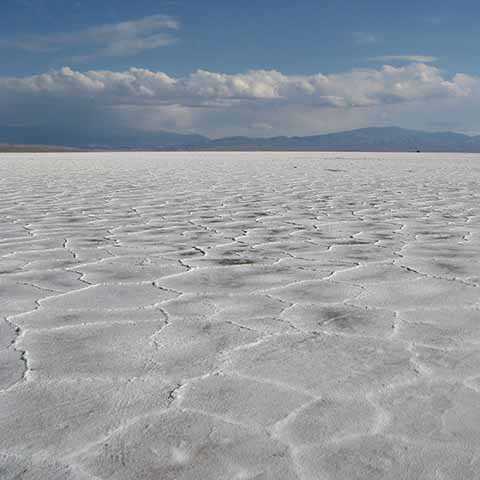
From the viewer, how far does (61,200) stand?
642 cm

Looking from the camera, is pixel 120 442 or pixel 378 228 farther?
pixel 378 228

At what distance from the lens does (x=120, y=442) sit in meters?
1.32

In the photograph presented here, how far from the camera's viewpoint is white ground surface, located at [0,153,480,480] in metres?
1.28

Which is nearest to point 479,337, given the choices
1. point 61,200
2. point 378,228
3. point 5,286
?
point 5,286

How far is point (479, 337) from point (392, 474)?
0.85 m

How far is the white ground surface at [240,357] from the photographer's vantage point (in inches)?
50.4

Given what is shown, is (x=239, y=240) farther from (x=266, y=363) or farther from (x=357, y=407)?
(x=357, y=407)

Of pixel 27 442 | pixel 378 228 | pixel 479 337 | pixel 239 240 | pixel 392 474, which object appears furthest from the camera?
pixel 378 228

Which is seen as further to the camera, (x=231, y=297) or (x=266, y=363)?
(x=231, y=297)

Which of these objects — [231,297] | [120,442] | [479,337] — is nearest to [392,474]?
[120,442]

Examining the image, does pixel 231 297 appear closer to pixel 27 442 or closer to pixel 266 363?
pixel 266 363

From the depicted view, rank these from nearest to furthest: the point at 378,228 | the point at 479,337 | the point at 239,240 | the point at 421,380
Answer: the point at 421,380 → the point at 479,337 → the point at 239,240 → the point at 378,228

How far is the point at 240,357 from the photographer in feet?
5.88

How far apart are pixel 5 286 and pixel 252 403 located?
4.58 feet
